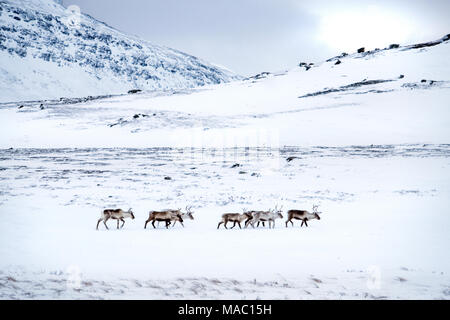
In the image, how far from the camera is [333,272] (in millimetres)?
9234

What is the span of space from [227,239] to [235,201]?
6910mm

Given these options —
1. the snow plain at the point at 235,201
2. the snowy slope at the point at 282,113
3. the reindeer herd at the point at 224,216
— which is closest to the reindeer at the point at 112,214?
the reindeer herd at the point at 224,216

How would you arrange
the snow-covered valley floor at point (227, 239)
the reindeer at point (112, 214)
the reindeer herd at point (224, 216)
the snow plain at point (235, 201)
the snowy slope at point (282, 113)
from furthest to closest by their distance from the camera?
the snowy slope at point (282, 113), the reindeer herd at point (224, 216), the reindeer at point (112, 214), the snow plain at point (235, 201), the snow-covered valley floor at point (227, 239)

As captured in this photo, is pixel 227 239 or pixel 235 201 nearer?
pixel 227 239

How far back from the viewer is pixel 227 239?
12.2m

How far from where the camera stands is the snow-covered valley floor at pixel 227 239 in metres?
8.38

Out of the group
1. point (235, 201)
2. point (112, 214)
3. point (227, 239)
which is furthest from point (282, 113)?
point (227, 239)

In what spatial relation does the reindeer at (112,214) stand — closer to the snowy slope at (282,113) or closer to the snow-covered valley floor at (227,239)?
the snow-covered valley floor at (227,239)

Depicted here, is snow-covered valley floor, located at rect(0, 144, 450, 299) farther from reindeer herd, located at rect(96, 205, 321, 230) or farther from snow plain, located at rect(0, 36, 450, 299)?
reindeer herd, located at rect(96, 205, 321, 230)

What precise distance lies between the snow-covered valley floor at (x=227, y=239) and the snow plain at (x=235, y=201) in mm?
57

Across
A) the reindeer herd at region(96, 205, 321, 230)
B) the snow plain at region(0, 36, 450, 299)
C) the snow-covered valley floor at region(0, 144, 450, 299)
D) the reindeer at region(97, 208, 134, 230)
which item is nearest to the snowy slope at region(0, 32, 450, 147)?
the snow plain at region(0, 36, 450, 299)

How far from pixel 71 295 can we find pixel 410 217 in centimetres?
1231

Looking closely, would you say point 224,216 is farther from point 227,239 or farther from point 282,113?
point 282,113
